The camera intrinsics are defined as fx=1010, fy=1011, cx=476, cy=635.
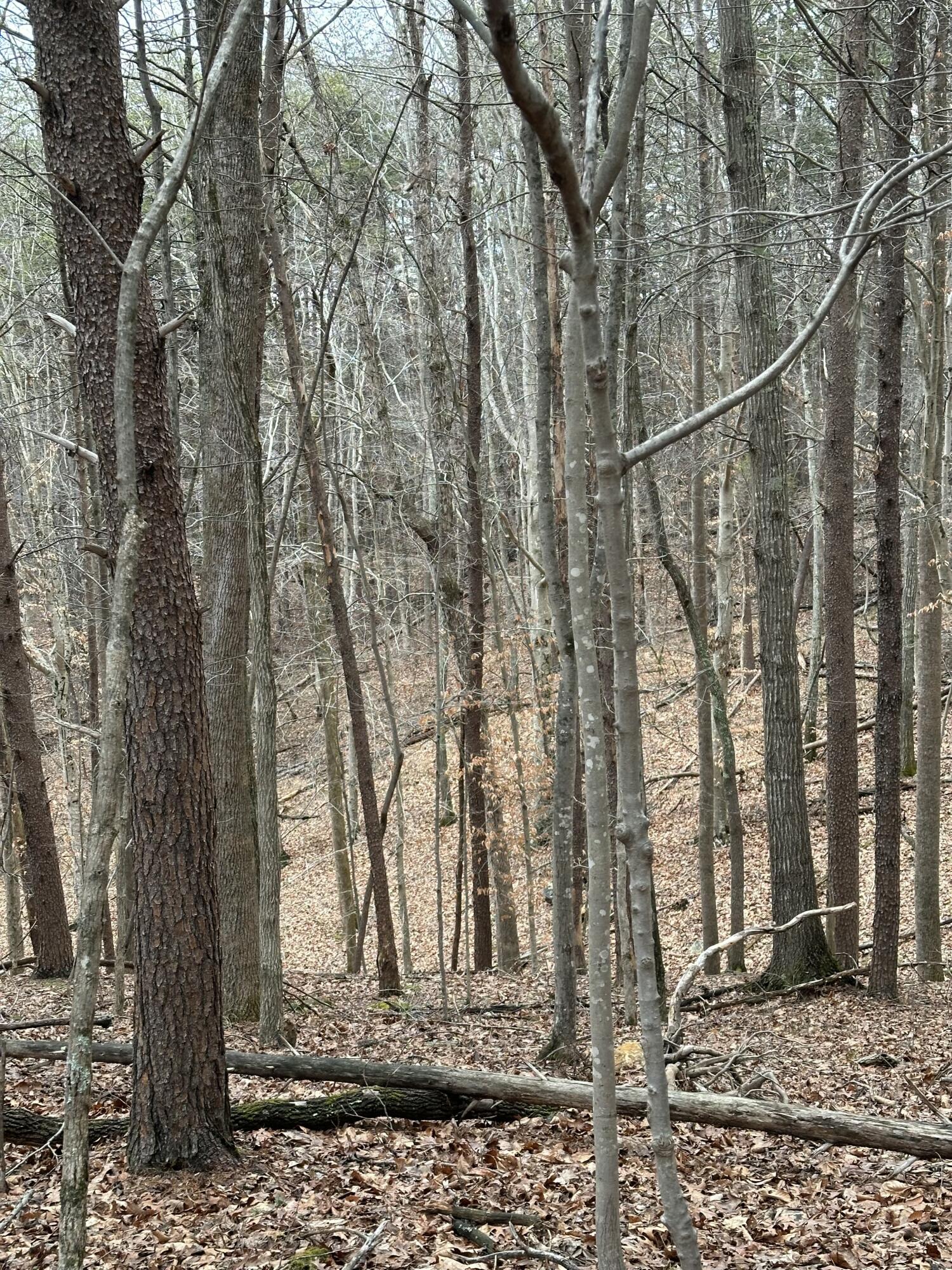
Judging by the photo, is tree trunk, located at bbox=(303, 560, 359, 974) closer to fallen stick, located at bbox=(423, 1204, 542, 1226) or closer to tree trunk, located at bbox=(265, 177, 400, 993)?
tree trunk, located at bbox=(265, 177, 400, 993)

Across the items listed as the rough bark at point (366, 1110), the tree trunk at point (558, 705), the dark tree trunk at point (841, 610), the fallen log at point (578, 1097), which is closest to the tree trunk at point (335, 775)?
the dark tree trunk at point (841, 610)

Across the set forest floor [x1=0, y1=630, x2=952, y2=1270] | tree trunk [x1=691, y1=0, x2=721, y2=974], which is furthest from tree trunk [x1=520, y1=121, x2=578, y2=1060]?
tree trunk [x1=691, y1=0, x2=721, y2=974]

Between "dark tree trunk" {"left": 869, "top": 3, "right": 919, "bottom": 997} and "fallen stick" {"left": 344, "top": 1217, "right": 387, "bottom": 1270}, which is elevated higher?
"dark tree trunk" {"left": 869, "top": 3, "right": 919, "bottom": 997}

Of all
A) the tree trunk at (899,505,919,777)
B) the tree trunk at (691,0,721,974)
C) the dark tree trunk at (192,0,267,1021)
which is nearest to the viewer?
the dark tree trunk at (192,0,267,1021)

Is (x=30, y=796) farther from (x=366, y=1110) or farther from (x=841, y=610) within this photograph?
(x=841, y=610)

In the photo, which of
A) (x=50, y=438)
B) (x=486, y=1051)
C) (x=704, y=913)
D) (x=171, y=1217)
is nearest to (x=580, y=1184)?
(x=171, y=1217)

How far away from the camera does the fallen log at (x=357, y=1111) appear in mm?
5363

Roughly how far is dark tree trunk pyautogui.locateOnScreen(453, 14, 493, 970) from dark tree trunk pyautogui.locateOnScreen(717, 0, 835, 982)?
317 cm

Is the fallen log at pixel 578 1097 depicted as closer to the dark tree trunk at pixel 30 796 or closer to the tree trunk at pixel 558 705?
the tree trunk at pixel 558 705

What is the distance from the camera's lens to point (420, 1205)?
4.67 metres

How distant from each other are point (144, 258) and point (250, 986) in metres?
6.55

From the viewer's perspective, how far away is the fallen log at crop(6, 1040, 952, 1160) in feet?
16.3

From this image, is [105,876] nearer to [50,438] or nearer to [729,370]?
[50,438]

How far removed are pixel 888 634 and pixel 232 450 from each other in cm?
585
